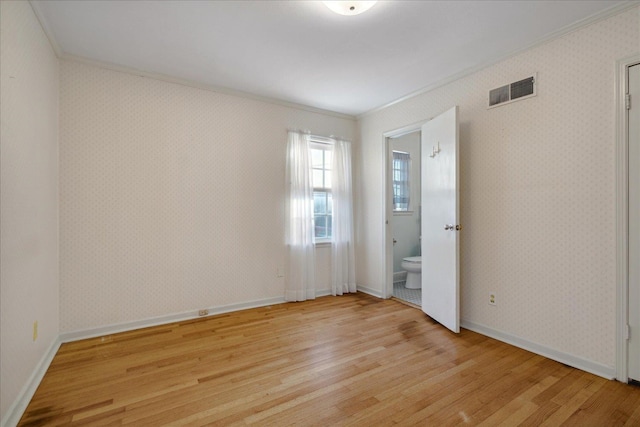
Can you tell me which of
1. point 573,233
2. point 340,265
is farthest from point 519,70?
point 340,265

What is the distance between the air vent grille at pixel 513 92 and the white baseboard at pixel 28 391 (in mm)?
4023

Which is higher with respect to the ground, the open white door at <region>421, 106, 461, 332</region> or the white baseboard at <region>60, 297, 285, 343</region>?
the open white door at <region>421, 106, 461, 332</region>

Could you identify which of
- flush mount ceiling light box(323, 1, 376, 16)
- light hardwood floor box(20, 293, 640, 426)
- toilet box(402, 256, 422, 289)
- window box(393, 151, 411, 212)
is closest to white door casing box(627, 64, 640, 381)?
light hardwood floor box(20, 293, 640, 426)

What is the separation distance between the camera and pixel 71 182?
8.96ft

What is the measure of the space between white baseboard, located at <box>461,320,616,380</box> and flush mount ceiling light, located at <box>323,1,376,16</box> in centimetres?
285

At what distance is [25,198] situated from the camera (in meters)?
1.90

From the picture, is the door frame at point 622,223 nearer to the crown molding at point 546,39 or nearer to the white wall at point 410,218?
the crown molding at point 546,39

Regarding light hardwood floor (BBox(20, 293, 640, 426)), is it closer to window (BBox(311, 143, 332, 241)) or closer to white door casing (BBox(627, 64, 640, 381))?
white door casing (BBox(627, 64, 640, 381))

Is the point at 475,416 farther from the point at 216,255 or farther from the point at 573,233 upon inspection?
the point at 216,255

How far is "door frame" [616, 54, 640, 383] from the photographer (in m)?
2.04

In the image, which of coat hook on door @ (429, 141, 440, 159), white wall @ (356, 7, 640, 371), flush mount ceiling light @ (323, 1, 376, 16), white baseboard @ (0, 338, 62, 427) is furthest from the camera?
coat hook on door @ (429, 141, 440, 159)

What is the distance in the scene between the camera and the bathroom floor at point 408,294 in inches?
156

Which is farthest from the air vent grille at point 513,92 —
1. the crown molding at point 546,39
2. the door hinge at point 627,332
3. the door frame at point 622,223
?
the door hinge at point 627,332

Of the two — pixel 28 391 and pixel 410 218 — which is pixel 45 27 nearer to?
pixel 28 391
